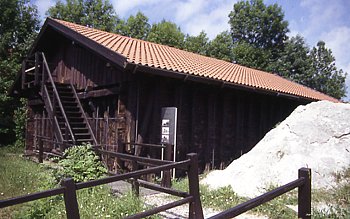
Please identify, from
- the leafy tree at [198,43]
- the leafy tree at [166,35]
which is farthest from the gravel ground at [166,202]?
the leafy tree at [198,43]

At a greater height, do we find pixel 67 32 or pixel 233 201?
pixel 67 32

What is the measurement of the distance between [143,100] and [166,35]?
20.2m

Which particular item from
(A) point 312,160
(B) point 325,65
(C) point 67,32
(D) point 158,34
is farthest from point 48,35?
(B) point 325,65

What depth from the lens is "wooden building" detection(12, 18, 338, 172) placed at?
329 inches

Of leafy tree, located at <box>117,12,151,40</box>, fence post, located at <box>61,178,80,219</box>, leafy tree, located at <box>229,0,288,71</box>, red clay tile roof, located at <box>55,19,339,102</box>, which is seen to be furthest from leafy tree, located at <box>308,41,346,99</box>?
fence post, located at <box>61,178,80,219</box>

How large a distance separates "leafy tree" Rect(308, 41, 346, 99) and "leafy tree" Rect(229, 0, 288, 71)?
354cm

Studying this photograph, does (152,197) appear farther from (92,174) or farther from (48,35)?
(48,35)

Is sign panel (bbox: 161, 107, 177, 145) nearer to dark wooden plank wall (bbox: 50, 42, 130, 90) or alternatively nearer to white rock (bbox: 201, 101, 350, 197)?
white rock (bbox: 201, 101, 350, 197)

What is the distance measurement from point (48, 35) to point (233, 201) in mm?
10859

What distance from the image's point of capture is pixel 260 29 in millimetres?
30234

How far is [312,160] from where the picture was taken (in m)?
6.71

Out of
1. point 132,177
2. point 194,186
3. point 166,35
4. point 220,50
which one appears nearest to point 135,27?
point 166,35

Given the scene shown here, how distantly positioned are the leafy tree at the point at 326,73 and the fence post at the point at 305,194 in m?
28.3

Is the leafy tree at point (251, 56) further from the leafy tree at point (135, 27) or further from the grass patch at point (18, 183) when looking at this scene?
the grass patch at point (18, 183)
